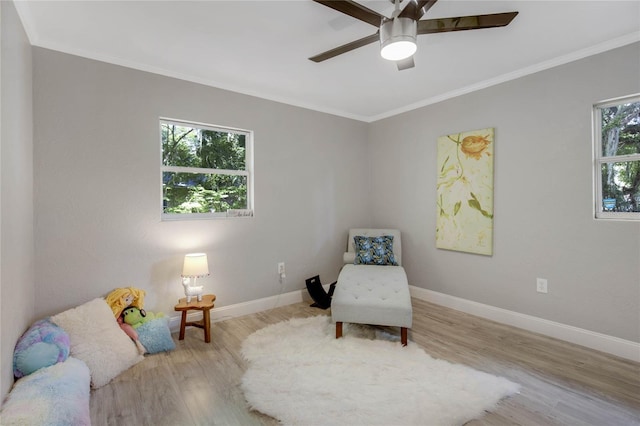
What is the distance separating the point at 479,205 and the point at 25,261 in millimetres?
3790

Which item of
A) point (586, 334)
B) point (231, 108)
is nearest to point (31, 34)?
point (231, 108)

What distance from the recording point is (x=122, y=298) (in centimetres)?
242

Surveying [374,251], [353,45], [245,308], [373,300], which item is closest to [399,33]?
[353,45]

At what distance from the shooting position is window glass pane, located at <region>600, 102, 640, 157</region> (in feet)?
7.56

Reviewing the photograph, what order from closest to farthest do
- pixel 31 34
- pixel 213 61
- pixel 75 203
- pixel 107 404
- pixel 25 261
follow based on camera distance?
pixel 107 404 < pixel 25 261 < pixel 31 34 < pixel 75 203 < pixel 213 61

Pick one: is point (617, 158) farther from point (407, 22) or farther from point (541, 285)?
point (407, 22)

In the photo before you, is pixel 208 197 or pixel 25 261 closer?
pixel 25 261

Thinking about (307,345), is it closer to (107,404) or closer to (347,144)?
(107,404)

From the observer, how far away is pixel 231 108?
3117 millimetres

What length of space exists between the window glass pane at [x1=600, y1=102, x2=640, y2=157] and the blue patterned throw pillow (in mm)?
2064

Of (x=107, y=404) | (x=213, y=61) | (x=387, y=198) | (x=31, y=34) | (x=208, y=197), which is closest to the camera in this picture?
(x=107, y=404)

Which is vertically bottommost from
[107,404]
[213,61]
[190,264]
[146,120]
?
[107,404]

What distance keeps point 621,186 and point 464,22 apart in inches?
76.6

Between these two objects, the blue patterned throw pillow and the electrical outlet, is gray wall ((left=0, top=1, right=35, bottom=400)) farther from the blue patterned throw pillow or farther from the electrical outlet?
the electrical outlet
